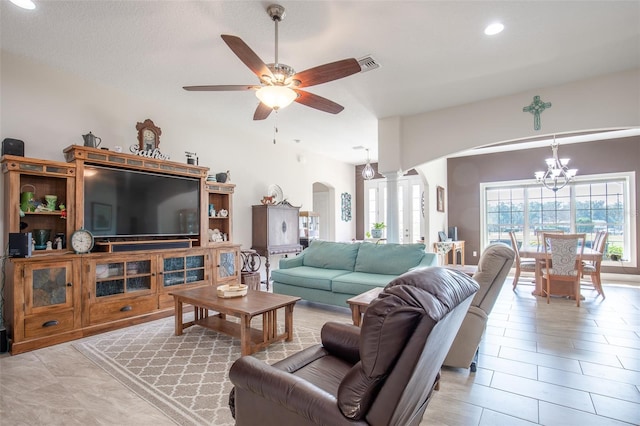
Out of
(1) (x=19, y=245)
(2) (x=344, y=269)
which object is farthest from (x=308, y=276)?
(1) (x=19, y=245)

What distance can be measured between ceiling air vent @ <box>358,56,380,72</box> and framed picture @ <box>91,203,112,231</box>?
317 cm

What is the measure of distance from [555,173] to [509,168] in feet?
4.47

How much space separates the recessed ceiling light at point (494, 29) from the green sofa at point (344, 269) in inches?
98.6

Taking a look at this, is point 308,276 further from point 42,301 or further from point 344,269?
point 42,301

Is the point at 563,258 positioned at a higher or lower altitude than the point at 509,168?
lower

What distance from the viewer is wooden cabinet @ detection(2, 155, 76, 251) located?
296 cm

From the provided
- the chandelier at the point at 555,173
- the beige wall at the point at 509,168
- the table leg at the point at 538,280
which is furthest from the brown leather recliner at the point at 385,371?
the beige wall at the point at 509,168

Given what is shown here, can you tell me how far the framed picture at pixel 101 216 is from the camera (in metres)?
3.50

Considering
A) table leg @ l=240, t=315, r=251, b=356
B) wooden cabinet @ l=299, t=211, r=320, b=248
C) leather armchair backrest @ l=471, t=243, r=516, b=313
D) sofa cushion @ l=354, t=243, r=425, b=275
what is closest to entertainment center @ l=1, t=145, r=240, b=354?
table leg @ l=240, t=315, r=251, b=356

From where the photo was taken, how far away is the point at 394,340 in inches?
40.3

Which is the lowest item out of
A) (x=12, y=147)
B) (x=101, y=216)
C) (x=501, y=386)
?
(x=501, y=386)

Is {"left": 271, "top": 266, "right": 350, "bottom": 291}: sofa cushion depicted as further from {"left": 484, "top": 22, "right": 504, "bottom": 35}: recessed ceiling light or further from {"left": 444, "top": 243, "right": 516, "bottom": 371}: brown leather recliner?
{"left": 484, "top": 22, "right": 504, "bottom": 35}: recessed ceiling light

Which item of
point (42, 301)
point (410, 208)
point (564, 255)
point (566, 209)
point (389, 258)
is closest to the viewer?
point (42, 301)

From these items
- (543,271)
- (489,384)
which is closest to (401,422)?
(489,384)
